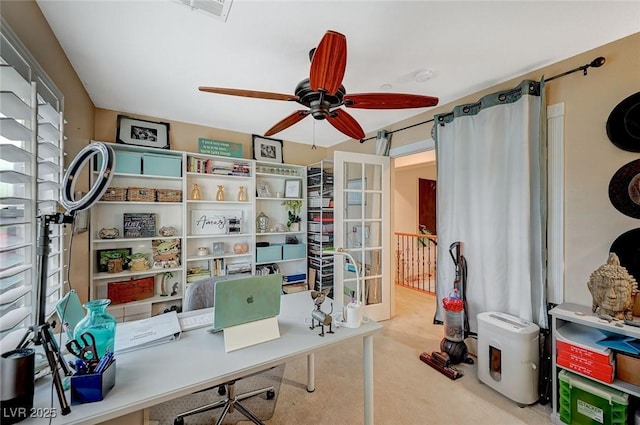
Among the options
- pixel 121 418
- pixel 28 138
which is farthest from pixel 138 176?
pixel 121 418

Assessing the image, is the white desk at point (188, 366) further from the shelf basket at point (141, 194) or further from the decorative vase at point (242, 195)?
the decorative vase at point (242, 195)

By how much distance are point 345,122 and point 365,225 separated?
165 centimetres

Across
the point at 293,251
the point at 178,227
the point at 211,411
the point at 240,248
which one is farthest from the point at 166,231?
the point at 211,411

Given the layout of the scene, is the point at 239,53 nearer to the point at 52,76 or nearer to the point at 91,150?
the point at 52,76

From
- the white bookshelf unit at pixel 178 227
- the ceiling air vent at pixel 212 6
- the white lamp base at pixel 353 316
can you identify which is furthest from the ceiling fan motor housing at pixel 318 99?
the white bookshelf unit at pixel 178 227

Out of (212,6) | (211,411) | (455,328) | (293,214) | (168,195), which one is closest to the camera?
(212,6)

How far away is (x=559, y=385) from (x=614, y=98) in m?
1.90

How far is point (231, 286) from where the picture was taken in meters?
1.24

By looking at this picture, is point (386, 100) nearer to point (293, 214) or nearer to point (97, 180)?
point (97, 180)

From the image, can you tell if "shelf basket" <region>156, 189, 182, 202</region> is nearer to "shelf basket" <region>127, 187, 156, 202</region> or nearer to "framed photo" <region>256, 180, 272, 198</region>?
"shelf basket" <region>127, 187, 156, 202</region>

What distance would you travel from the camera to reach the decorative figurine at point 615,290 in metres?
1.48

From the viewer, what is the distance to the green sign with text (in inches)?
126

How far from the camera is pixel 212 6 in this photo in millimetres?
1378

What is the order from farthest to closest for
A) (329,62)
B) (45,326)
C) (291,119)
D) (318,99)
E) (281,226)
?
(281,226) < (291,119) < (318,99) < (329,62) < (45,326)
